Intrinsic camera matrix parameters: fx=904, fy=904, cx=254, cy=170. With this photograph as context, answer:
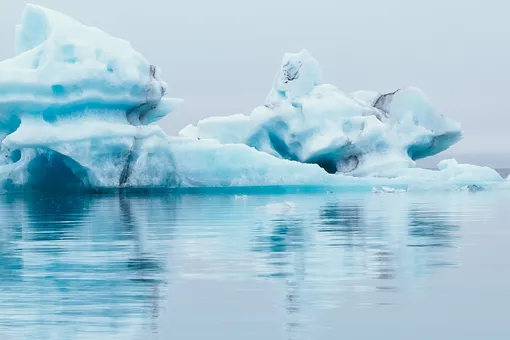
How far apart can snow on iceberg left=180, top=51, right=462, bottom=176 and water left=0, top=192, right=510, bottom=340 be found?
1696 centimetres

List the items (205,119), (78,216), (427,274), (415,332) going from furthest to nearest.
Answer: (205,119), (78,216), (427,274), (415,332)

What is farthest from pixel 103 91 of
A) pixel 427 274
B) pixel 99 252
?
pixel 427 274

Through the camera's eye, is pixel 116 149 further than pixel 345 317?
Yes

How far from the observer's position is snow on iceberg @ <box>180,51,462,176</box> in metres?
31.0

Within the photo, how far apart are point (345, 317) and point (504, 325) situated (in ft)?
3.21

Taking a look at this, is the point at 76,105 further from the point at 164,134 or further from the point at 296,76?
the point at 296,76

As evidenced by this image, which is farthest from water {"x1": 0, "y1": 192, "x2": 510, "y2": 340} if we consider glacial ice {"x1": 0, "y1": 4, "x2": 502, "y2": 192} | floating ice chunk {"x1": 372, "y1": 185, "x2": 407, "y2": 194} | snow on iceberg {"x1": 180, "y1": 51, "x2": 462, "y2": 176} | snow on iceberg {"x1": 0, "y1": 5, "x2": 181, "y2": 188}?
snow on iceberg {"x1": 180, "y1": 51, "x2": 462, "y2": 176}

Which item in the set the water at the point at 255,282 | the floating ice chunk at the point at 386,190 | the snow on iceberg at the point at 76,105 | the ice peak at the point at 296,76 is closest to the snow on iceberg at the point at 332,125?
the ice peak at the point at 296,76

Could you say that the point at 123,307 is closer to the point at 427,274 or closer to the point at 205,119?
the point at 427,274

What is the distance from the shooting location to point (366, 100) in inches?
1377

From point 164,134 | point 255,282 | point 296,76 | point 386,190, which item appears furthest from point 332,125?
point 255,282

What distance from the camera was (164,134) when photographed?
2739 cm

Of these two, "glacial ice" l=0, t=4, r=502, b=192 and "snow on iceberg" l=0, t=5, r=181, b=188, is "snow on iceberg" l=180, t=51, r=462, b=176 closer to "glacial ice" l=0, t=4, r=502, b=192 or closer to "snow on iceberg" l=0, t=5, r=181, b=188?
"glacial ice" l=0, t=4, r=502, b=192

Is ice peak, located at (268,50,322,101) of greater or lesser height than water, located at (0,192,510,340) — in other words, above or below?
above
